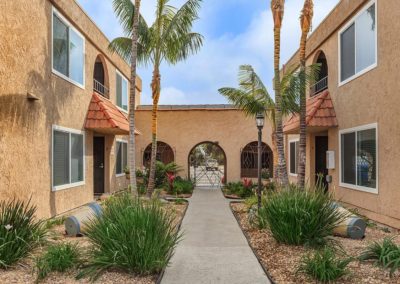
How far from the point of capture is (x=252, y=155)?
21.1 m

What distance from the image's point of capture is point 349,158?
39.8 feet

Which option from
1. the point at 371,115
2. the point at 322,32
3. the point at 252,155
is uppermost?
the point at 322,32

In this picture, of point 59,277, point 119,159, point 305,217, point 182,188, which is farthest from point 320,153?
point 59,277

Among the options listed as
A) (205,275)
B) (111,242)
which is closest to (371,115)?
(205,275)

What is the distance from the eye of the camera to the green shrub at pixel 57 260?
562 cm

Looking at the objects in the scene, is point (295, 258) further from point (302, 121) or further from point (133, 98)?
point (133, 98)

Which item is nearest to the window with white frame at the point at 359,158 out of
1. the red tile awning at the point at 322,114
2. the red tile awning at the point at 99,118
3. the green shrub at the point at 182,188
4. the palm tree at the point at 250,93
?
the red tile awning at the point at 322,114

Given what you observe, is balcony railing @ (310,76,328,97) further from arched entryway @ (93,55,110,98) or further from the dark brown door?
the dark brown door

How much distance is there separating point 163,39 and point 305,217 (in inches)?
346

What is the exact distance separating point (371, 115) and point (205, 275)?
711cm

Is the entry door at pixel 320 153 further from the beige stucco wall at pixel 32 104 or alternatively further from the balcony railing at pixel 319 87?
the beige stucco wall at pixel 32 104

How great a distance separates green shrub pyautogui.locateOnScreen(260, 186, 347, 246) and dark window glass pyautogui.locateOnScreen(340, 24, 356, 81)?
6070 millimetres

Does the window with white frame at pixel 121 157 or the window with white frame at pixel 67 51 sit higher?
the window with white frame at pixel 67 51

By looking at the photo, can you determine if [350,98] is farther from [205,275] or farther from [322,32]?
[205,275]
